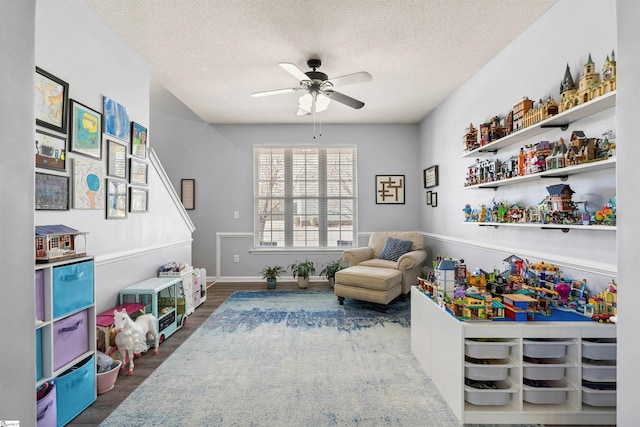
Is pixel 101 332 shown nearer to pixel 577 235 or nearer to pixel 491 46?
pixel 577 235

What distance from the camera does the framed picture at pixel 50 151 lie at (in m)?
1.74

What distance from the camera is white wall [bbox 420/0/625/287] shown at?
1813 mm

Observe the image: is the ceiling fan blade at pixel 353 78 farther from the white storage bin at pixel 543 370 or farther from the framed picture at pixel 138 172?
the white storage bin at pixel 543 370

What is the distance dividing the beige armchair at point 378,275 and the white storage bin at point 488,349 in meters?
1.76

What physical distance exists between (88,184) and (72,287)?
83cm

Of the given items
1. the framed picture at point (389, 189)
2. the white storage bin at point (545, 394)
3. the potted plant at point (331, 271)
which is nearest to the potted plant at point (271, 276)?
the potted plant at point (331, 271)

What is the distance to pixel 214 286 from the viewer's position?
4.66 meters

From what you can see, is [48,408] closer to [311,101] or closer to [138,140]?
[138,140]

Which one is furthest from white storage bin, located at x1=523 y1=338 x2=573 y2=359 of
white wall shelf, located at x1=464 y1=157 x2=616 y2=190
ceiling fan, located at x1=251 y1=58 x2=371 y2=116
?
ceiling fan, located at x1=251 y1=58 x2=371 y2=116

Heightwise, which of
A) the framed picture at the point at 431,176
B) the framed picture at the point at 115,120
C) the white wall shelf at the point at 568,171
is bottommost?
the white wall shelf at the point at 568,171

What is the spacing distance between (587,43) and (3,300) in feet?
9.78

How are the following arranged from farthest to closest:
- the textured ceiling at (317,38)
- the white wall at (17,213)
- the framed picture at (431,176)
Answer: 1. the framed picture at (431,176)
2. the textured ceiling at (317,38)
3. the white wall at (17,213)

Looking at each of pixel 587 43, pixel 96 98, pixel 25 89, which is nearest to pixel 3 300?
pixel 25 89

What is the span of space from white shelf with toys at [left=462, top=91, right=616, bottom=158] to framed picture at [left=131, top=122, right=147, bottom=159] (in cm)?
314
